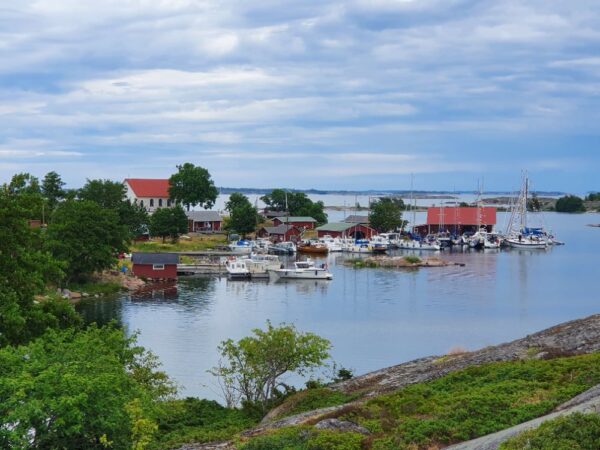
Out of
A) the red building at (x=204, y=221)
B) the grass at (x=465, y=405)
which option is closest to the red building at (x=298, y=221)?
the red building at (x=204, y=221)

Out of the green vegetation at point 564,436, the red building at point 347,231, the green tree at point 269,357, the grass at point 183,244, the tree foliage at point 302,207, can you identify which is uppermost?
the tree foliage at point 302,207

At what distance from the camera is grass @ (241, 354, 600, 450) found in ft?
42.5

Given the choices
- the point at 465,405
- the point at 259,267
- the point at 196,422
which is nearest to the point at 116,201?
the point at 259,267

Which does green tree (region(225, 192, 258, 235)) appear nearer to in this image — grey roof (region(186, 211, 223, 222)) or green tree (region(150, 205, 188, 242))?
grey roof (region(186, 211, 223, 222))

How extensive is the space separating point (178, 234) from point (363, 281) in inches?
1071

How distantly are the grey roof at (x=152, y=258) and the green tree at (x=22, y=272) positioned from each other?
131 feet

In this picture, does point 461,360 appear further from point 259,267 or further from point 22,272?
point 259,267

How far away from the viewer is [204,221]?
95.6m

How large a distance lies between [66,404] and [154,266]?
5136 centimetres

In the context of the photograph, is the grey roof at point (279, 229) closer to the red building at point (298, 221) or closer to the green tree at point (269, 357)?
the red building at point (298, 221)

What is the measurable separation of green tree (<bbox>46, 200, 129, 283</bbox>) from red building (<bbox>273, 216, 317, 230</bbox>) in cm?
4824

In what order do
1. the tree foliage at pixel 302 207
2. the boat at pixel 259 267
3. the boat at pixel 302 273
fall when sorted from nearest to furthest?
the boat at pixel 302 273 → the boat at pixel 259 267 → the tree foliage at pixel 302 207

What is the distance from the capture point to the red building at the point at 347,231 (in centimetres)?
9750

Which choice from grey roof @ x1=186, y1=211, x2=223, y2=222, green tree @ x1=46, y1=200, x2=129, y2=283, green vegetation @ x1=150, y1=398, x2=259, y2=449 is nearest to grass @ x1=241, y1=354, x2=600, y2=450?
green vegetation @ x1=150, y1=398, x2=259, y2=449
